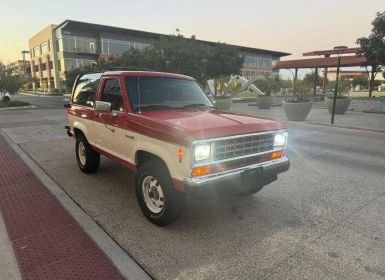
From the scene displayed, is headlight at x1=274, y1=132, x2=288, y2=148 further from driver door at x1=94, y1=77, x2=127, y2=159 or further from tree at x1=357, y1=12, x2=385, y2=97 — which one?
tree at x1=357, y1=12, x2=385, y2=97

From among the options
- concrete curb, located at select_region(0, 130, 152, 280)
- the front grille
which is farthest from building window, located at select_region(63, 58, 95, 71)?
the front grille

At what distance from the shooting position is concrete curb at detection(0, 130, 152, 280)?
10.5 ft

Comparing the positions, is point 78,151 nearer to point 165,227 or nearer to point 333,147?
point 165,227

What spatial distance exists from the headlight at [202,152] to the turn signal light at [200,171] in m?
0.12

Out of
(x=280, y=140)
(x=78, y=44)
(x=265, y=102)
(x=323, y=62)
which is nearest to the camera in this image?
(x=280, y=140)

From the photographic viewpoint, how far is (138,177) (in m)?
4.25

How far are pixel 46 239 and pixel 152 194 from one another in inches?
57.0

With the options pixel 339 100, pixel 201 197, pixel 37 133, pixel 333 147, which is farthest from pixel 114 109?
pixel 339 100

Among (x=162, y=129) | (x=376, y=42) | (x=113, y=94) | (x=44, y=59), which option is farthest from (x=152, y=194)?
(x=44, y=59)

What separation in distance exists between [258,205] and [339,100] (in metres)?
17.4

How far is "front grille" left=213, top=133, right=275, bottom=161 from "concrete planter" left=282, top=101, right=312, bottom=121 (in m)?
12.5

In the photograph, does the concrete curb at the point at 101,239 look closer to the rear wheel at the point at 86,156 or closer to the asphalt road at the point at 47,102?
the rear wheel at the point at 86,156

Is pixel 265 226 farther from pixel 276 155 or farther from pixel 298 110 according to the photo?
pixel 298 110

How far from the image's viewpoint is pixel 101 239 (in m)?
3.82
